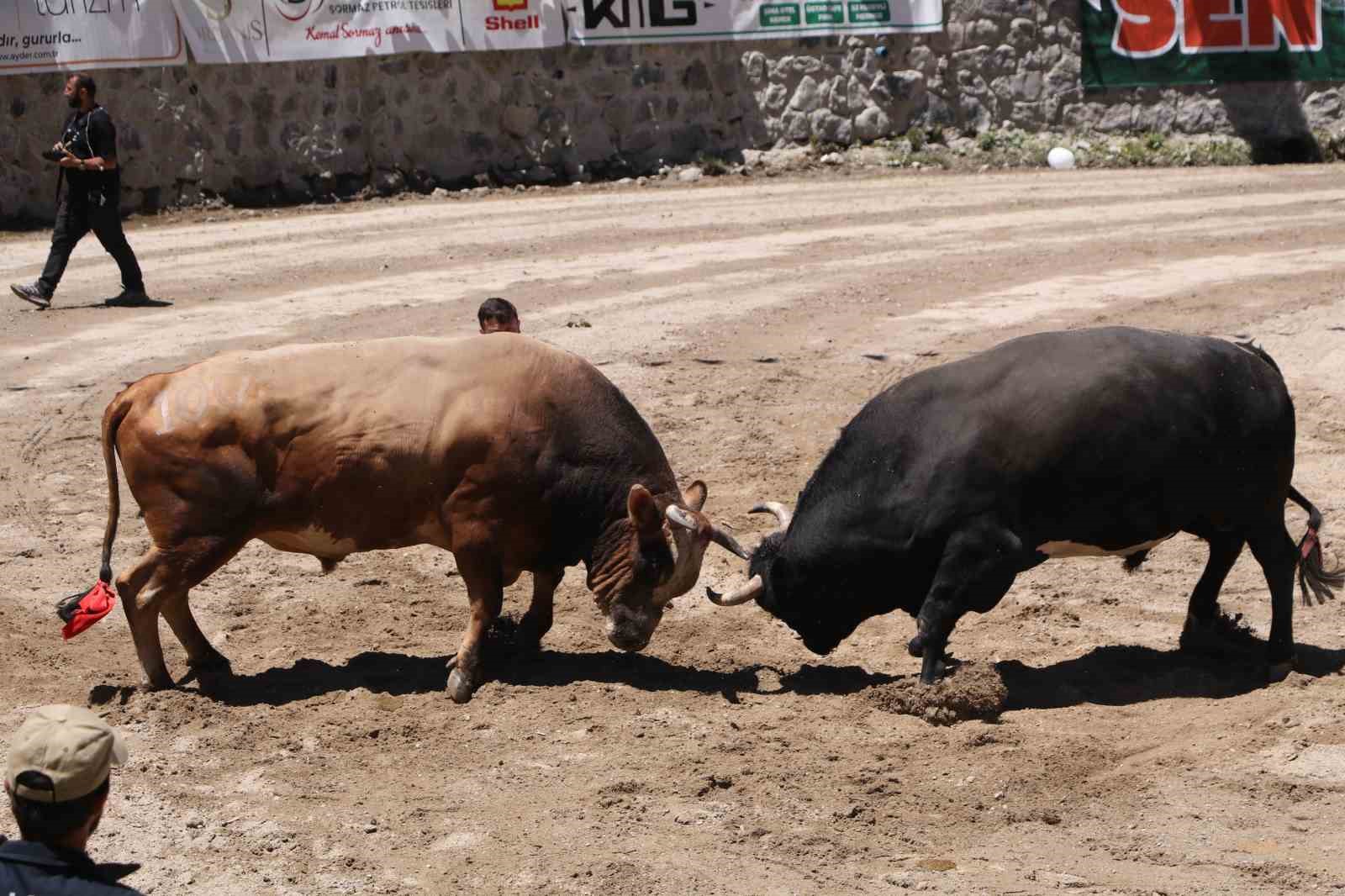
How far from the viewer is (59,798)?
3570mm

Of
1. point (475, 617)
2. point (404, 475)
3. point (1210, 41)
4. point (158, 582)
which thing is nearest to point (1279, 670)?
point (475, 617)

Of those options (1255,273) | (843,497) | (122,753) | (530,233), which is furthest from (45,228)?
(122,753)

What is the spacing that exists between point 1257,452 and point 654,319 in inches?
282

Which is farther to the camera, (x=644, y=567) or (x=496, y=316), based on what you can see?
(x=496, y=316)

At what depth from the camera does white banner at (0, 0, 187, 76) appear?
66.7ft

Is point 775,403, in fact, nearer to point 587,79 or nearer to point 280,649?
point 280,649

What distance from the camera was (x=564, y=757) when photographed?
686 cm

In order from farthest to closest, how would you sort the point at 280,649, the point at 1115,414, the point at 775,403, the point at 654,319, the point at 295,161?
1. the point at 295,161
2. the point at 654,319
3. the point at 775,403
4. the point at 280,649
5. the point at 1115,414

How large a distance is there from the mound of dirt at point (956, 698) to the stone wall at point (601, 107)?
53.3 feet

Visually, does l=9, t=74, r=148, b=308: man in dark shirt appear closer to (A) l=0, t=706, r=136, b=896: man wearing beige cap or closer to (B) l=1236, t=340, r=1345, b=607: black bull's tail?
(B) l=1236, t=340, r=1345, b=607: black bull's tail

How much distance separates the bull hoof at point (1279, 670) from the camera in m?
7.68

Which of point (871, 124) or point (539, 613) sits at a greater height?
point (871, 124)

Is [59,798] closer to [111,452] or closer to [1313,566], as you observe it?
[111,452]

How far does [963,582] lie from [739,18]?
17.1 metres
